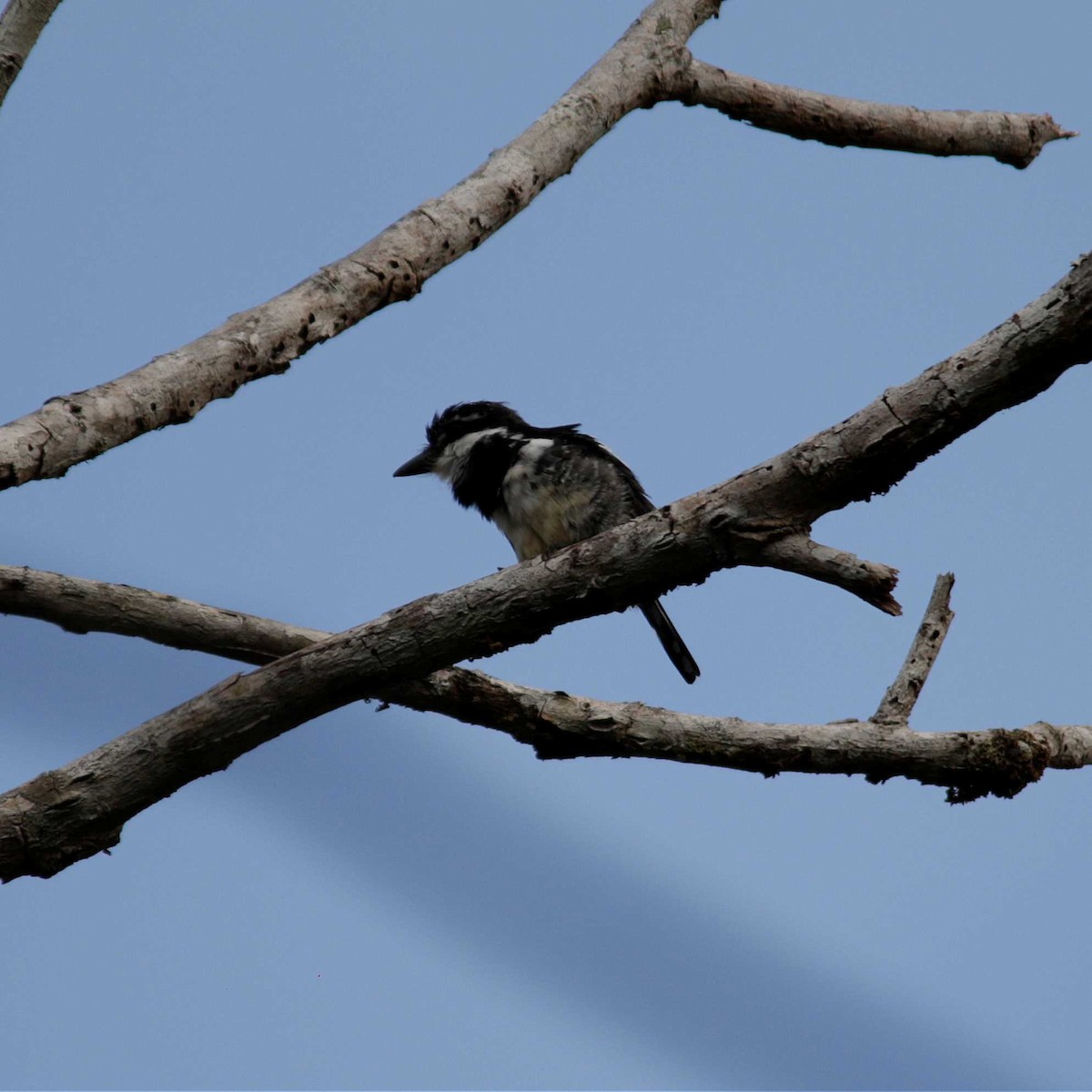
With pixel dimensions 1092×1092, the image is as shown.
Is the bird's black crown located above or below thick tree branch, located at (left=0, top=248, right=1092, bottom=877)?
above

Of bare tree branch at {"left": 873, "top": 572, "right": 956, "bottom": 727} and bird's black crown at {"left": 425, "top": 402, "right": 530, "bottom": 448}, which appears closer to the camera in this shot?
bare tree branch at {"left": 873, "top": 572, "right": 956, "bottom": 727}

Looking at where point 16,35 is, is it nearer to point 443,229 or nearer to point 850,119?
point 443,229

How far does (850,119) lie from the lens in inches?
201

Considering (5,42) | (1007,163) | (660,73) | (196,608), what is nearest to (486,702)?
(196,608)

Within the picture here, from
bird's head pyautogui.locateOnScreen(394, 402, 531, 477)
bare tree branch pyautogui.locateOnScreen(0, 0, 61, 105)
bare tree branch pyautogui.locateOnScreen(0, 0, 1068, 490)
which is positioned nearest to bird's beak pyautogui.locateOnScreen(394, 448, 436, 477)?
bird's head pyautogui.locateOnScreen(394, 402, 531, 477)

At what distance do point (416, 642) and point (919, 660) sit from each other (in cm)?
160

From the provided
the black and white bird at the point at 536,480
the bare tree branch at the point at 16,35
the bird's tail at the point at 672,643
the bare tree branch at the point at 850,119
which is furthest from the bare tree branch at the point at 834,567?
the bird's tail at the point at 672,643

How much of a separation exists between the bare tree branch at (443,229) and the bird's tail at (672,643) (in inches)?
82.3

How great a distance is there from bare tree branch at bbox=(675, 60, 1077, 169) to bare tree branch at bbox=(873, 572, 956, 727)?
2156 mm

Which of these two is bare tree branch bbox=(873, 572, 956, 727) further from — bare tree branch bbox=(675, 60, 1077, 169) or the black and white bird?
bare tree branch bbox=(675, 60, 1077, 169)

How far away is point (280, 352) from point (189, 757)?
103 cm

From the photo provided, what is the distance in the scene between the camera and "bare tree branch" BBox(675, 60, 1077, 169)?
5.00 meters

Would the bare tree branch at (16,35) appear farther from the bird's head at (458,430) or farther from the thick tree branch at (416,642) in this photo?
the bird's head at (458,430)

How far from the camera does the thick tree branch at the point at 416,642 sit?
116 inches
